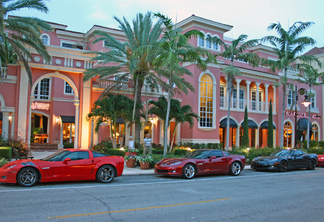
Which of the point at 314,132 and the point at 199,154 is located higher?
the point at 314,132

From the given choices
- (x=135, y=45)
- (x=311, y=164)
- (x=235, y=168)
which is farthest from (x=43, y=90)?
(x=311, y=164)

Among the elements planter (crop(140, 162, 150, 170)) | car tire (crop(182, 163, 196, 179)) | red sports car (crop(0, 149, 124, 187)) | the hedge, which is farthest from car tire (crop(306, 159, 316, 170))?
the hedge

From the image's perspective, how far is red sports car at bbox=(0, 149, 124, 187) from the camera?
31.3 feet

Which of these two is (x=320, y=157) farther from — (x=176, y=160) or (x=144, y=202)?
(x=144, y=202)

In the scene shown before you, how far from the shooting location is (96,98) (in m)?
23.7

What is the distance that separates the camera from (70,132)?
30438mm

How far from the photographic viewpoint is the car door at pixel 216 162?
43.9ft

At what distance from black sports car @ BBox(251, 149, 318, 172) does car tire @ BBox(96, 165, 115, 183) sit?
362 inches

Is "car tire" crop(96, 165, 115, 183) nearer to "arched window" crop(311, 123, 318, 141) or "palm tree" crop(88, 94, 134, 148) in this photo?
"palm tree" crop(88, 94, 134, 148)

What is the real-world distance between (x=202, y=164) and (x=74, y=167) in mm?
5616

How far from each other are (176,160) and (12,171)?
21.1 feet

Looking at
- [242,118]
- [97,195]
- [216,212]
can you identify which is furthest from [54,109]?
[216,212]

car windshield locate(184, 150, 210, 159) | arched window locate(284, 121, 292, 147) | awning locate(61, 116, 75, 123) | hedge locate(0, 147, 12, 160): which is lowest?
hedge locate(0, 147, 12, 160)

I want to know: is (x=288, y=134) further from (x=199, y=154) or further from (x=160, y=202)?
(x=160, y=202)
